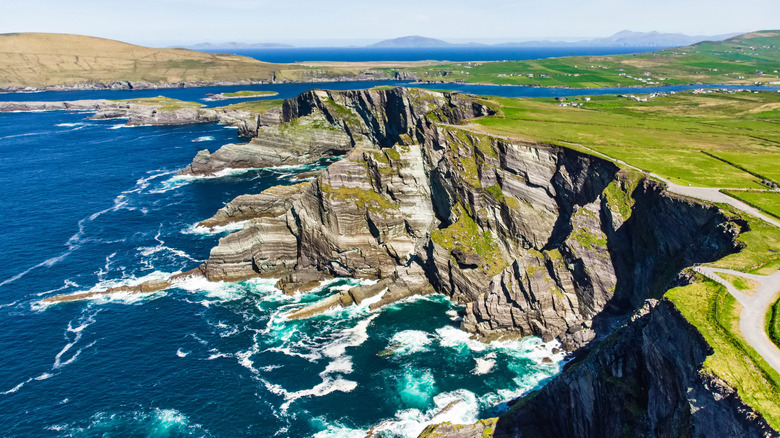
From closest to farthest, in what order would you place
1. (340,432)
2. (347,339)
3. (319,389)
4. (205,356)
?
(340,432), (319,389), (205,356), (347,339)

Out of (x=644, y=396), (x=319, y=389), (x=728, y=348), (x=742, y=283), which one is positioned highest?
(x=742, y=283)

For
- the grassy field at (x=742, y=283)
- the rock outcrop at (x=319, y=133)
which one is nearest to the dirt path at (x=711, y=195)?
the grassy field at (x=742, y=283)

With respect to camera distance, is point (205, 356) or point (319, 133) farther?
point (319, 133)

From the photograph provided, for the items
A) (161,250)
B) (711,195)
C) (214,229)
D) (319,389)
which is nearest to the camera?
(711,195)

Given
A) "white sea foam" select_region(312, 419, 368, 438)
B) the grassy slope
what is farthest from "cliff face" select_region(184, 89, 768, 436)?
"white sea foam" select_region(312, 419, 368, 438)

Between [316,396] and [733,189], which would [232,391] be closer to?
[316,396]

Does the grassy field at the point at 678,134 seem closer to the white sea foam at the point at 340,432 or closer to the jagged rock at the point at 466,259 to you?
the jagged rock at the point at 466,259

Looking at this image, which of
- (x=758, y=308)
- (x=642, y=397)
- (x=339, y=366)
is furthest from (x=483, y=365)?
Result: (x=758, y=308)

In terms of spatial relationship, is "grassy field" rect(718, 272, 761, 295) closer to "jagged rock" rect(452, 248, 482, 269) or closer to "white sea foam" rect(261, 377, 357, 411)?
"jagged rock" rect(452, 248, 482, 269)

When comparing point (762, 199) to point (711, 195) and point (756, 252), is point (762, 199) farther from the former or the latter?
point (756, 252)
